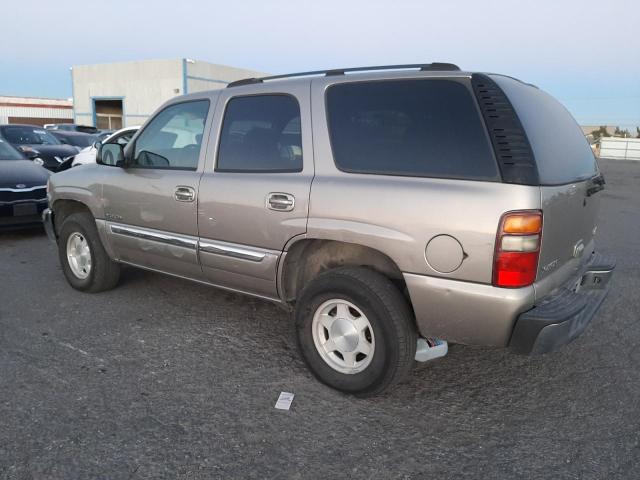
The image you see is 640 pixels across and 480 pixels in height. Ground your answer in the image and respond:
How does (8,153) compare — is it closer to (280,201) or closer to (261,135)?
(261,135)

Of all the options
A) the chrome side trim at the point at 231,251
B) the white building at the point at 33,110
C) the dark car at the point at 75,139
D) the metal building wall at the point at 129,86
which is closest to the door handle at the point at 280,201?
the chrome side trim at the point at 231,251

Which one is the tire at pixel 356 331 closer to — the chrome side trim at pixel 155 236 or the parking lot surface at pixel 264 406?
the parking lot surface at pixel 264 406

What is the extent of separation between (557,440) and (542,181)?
4.46ft

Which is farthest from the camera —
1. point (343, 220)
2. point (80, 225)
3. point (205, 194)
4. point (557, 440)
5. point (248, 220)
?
point (80, 225)

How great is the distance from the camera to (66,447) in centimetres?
266

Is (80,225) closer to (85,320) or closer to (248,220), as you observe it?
(85,320)

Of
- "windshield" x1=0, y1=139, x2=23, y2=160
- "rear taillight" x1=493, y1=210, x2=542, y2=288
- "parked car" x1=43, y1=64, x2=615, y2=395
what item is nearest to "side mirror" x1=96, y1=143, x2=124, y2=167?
"parked car" x1=43, y1=64, x2=615, y2=395

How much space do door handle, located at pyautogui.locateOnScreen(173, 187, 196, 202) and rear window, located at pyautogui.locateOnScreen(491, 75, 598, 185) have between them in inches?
86.2

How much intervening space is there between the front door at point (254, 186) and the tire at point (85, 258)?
1.45 metres

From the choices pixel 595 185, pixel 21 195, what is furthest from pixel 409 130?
pixel 21 195

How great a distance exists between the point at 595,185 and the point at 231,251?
2.42 meters

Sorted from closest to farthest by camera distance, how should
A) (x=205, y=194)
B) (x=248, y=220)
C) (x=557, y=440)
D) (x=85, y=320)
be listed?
1. (x=557, y=440)
2. (x=248, y=220)
3. (x=205, y=194)
4. (x=85, y=320)

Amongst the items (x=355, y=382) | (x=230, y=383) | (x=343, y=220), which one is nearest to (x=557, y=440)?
(x=355, y=382)

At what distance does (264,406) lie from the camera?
3111 millimetres
